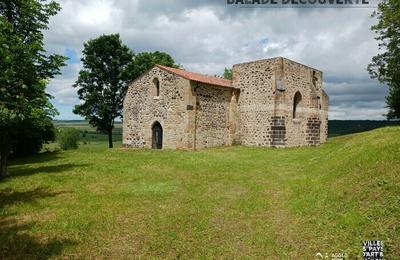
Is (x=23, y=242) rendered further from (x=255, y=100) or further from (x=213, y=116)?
(x=255, y=100)

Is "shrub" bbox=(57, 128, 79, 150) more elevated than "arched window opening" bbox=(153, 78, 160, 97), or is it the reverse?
"arched window opening" bbox=(153, 78, 160, 97)

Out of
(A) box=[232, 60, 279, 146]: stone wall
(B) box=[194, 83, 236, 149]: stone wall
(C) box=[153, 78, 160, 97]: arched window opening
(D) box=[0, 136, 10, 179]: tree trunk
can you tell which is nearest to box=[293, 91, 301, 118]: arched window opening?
(A) box=[232, 60, 279, 146]: stone wall

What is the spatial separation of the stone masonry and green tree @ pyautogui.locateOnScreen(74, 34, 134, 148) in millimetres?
7627

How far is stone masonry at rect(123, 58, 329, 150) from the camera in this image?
25.6 metres

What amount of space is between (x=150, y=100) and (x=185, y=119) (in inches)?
186

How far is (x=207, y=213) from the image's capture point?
884 cm

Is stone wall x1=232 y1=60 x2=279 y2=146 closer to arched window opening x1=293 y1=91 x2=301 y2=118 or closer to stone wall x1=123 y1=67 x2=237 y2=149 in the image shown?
stone wall x1=123 y1=67 x2=237 y2=149

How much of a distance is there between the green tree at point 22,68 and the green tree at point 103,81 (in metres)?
20.6

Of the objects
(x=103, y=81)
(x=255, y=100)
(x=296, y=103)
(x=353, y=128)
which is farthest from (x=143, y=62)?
(x=353, y=128)

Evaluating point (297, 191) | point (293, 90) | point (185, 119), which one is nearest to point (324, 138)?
point (293, 90)

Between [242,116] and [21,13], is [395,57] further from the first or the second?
[21,13]

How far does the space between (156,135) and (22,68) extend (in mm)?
15236

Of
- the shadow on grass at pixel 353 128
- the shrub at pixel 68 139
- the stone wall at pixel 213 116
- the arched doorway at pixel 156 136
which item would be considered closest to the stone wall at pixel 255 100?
the stone wall at pixel 213 116

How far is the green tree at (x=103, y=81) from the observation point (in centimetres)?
3631
